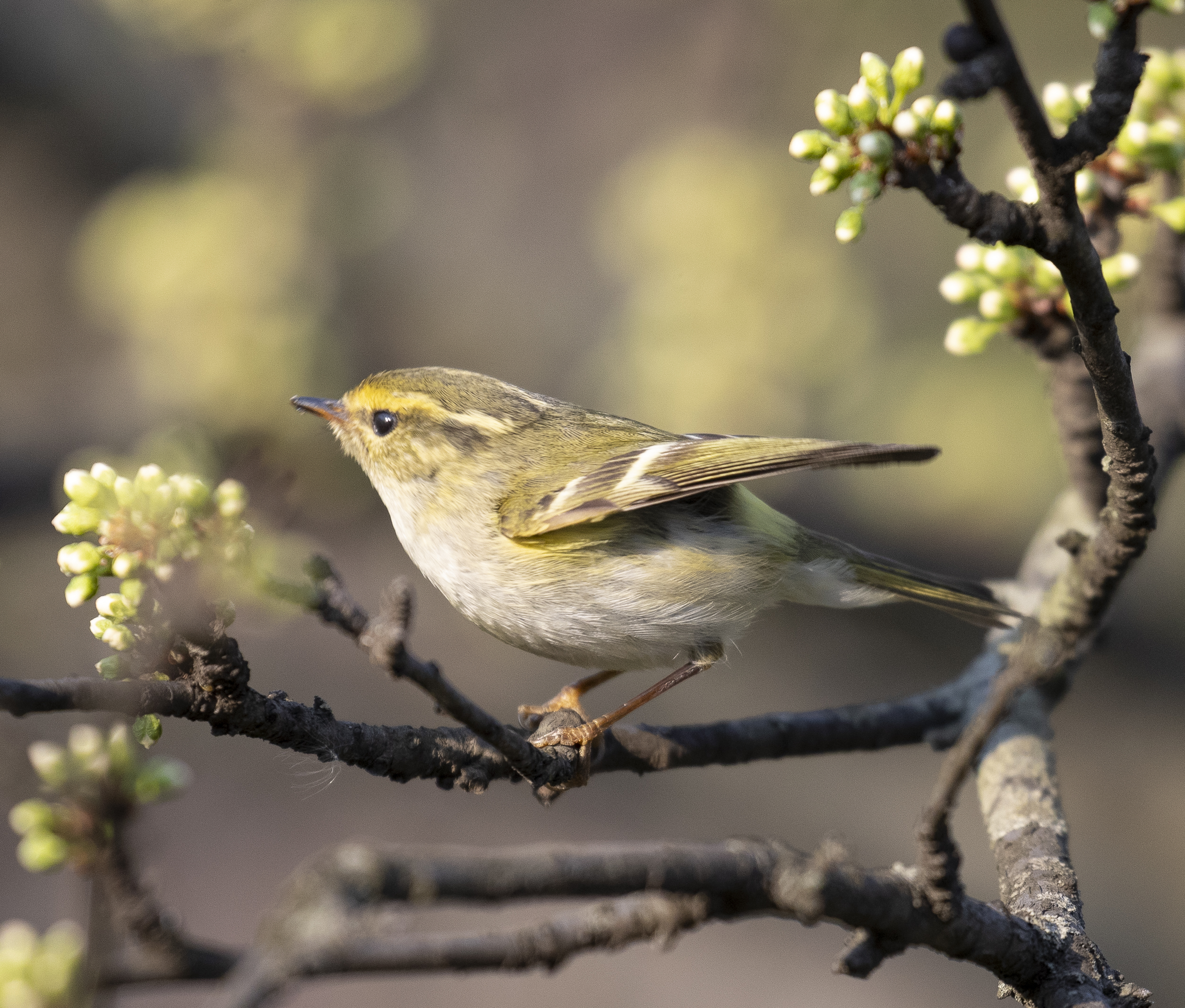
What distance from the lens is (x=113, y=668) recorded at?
4.63 feet

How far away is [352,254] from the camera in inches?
243

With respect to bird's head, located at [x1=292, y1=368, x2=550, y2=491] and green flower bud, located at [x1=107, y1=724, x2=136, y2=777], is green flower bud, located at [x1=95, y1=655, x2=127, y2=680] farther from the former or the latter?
bird's head, located at [x1=292, y1=368, x2=550, y2=491]

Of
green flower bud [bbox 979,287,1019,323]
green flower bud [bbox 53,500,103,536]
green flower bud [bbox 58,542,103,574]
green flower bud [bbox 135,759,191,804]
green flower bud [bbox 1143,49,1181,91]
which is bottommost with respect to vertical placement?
green flower bud [bbox 135,759,191,804]

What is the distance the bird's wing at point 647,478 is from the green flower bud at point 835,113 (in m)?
0.78

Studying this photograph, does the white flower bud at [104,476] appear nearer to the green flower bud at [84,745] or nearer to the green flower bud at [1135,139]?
the green flower bud at [84,745]

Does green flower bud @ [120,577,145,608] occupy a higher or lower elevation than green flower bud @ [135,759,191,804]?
higher

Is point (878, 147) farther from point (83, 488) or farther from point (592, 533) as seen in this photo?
point (592, 533)

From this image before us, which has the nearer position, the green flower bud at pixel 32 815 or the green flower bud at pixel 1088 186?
the green flower bud at pixel 32 815

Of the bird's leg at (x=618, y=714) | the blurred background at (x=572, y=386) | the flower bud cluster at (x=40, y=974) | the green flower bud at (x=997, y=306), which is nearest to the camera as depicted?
the flower bud cluster at (x=40, y=974)

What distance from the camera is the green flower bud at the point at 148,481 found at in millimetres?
1348

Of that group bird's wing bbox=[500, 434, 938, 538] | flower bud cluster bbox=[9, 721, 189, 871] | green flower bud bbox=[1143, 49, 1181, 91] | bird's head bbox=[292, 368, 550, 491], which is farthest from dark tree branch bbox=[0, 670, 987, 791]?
green flower bud bbox=[1143, 49, 1181, 91]

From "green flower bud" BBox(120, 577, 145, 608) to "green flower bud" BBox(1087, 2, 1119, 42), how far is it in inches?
52.5

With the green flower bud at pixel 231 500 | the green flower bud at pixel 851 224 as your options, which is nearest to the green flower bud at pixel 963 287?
the green flower bud at pixel 851 224

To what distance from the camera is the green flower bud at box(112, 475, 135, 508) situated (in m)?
1.34
